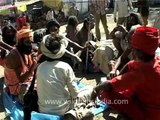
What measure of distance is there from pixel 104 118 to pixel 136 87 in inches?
91.6

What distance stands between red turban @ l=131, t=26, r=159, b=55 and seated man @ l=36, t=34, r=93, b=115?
3.85ft

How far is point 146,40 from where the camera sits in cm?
355

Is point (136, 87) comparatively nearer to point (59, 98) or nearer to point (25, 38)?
Answer: point (59, 98)

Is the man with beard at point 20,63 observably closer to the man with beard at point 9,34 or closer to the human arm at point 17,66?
the human arm at point 17,66

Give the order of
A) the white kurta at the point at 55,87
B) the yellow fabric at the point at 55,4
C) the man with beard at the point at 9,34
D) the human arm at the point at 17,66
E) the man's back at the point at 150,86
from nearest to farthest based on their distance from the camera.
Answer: the man's back at the point at 150,86
the white kurta at the point at 55,87
the human arm at the point at 17,66
the man with beard at the point at 9,34
the yellow fabric at the point at 55,4

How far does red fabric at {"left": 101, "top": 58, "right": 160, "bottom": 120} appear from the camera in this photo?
3520 mm

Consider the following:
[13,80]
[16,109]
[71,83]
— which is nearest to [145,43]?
[71,83]

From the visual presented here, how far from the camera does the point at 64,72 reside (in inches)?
176

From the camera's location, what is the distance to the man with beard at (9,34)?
7.28 metres

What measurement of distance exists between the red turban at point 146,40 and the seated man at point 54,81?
3.85 feet

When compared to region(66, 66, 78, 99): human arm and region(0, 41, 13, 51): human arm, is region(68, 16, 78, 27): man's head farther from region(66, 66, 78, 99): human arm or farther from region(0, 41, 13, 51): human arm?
region(66, 66, 78, 99): human arm

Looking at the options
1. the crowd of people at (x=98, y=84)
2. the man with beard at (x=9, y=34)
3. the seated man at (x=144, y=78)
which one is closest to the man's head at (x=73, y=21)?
the crowd of people at (x=98, y=84)

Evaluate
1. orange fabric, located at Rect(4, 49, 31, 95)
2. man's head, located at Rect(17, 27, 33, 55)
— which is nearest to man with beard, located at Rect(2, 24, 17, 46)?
orange fabric, located at Rect(4, 49, 31, 95)

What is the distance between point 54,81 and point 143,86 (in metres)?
1.30
